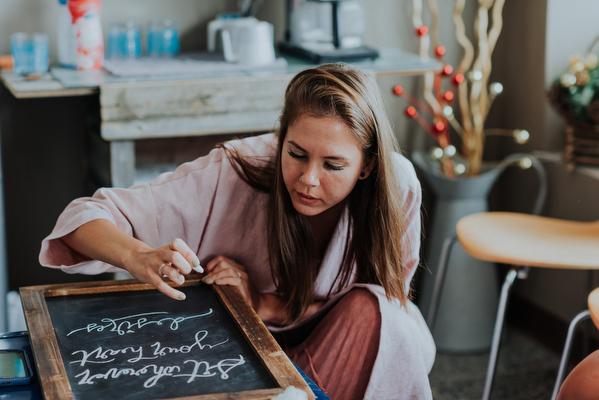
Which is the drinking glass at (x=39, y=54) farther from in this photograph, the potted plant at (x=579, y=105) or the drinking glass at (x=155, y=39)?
the potted plant at (x=579, y=105)

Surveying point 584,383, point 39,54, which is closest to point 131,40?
point 39,54

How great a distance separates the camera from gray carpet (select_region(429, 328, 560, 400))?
2.12m

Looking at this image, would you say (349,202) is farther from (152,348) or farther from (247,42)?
(247,42)

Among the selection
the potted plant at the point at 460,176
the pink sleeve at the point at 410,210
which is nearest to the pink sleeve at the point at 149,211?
the pink sleeve at the point at 410,210

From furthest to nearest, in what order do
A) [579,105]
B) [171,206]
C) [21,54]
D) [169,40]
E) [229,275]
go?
1. [169,40]
2. [579,105]
3. [21,54]
4. [171,206]
5. [229,275]

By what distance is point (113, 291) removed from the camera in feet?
3.88

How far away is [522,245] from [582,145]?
494 mm

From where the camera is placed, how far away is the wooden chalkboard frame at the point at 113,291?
881 mm

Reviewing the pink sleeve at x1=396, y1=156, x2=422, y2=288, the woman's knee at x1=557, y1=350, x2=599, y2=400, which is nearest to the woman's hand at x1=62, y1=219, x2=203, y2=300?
the pink sleeve at x1=396, y1=156, x2=422, y2=288

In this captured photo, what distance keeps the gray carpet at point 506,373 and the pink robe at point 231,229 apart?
0.77 metres

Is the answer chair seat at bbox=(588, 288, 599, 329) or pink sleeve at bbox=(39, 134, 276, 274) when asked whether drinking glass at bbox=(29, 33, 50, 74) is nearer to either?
pink sleeve at bbox=(39, 134, 276, 274)

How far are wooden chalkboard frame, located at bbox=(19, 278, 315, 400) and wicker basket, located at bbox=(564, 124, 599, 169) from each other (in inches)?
52.3

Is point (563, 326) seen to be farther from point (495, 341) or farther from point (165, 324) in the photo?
point (165, 324)

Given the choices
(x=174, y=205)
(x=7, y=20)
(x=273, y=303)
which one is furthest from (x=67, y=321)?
(x=7, y=20)
